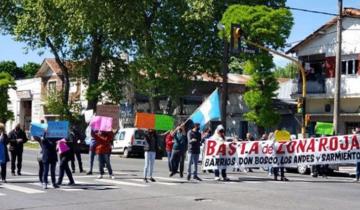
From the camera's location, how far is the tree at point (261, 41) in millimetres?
35969

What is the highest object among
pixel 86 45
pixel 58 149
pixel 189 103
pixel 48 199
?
pixel 86 45

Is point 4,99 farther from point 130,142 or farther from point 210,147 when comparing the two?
point 210,147

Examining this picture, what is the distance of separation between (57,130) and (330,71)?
2684 cm

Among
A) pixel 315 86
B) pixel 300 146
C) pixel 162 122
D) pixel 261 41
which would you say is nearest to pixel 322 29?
pixel 315 86

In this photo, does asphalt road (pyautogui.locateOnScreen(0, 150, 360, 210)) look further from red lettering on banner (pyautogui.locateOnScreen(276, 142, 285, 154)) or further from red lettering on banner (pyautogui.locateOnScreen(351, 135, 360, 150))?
red lettering on banner (pyautogui.locateOnScreen(351, 135, 360, 150))

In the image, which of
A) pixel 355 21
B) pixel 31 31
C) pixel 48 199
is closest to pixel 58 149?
pixel 48 199

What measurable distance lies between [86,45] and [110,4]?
7202mm

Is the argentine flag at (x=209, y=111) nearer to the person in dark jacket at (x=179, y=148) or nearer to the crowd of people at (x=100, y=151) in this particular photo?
the crowd of people at (x=100, y=151)

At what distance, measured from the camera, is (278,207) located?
12.4 meters

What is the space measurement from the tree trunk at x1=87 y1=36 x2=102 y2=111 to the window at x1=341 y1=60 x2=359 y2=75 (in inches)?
756

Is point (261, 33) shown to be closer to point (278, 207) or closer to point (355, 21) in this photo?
point (355, 21)

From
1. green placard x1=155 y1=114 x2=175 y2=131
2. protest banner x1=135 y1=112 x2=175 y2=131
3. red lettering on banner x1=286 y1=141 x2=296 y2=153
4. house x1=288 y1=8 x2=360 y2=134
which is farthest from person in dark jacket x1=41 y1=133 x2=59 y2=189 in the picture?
house x1=288 y1=8 x2=360 y2=134

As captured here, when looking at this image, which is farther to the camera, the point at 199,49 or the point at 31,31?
the point at 31,31

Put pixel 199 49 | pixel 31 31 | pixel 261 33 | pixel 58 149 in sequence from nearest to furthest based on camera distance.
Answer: pixel 58 149, pixel 261 33, pixel 199 49, pixel 31 31
